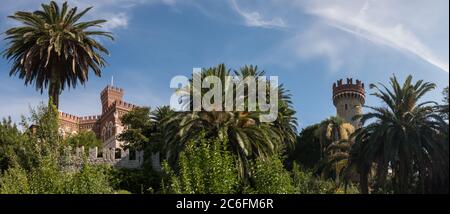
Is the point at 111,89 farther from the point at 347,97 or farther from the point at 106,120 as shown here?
the point at 347,97

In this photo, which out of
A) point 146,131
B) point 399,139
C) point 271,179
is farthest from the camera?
point 146,131

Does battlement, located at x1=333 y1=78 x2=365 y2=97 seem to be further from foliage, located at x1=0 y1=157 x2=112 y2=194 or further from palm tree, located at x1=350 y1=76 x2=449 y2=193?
foliage, located at x1=0 y1=157 x2=112 y2=194

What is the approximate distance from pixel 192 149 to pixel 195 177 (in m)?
1.60

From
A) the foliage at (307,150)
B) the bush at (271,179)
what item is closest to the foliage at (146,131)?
the foliage at (307,150)

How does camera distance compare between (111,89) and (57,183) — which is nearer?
(57,183)

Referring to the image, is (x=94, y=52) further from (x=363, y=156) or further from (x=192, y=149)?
(x=192, y=149)

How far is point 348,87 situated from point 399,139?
52995 millimetres

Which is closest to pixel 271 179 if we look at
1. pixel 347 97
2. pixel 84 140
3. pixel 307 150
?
pixel 307 150

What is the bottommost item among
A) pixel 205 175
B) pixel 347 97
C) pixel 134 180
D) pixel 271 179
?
pixel 134 180

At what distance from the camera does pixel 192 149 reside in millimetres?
15648

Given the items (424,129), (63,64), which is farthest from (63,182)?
(63,64)

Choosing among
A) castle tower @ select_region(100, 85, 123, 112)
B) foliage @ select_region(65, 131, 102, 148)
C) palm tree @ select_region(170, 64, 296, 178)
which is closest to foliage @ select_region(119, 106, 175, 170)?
foliage @ select_region(65, 131, 102, 148)

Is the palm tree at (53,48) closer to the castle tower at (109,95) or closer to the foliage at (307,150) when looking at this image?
the foliage at (307,150)

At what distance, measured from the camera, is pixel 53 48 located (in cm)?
3781
